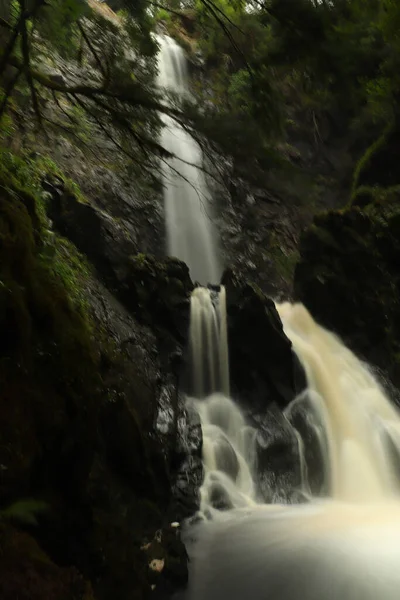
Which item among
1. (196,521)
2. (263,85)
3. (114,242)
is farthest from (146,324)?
(263,85)

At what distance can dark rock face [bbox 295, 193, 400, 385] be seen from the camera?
500 inches

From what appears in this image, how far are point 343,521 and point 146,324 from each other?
513cm

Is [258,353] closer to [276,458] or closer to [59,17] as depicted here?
[276,458]

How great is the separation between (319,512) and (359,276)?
25.2ft

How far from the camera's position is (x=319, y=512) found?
286 inches

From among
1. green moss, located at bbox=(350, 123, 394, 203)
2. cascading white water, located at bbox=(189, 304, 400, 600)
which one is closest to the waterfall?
cascading white water, located at bbox=(189, 304, 400, 600)

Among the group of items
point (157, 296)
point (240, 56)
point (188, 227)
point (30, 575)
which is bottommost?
point (188, 227)

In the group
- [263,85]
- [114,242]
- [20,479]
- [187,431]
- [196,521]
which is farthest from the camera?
[114,242]

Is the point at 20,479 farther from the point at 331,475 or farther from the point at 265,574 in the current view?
the point at 331,475

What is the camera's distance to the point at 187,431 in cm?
812

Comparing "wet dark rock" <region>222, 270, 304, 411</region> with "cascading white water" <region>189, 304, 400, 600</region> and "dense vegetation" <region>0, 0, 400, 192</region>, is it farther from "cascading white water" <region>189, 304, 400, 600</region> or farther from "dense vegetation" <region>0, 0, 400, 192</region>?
"dense vegetation" <region>0, 0, 400, 192</region>

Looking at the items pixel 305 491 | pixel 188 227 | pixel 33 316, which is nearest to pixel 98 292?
pixel 33 316

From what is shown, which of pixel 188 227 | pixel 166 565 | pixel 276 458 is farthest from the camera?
pixel 188 227

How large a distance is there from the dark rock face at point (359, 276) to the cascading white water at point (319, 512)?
883mm
